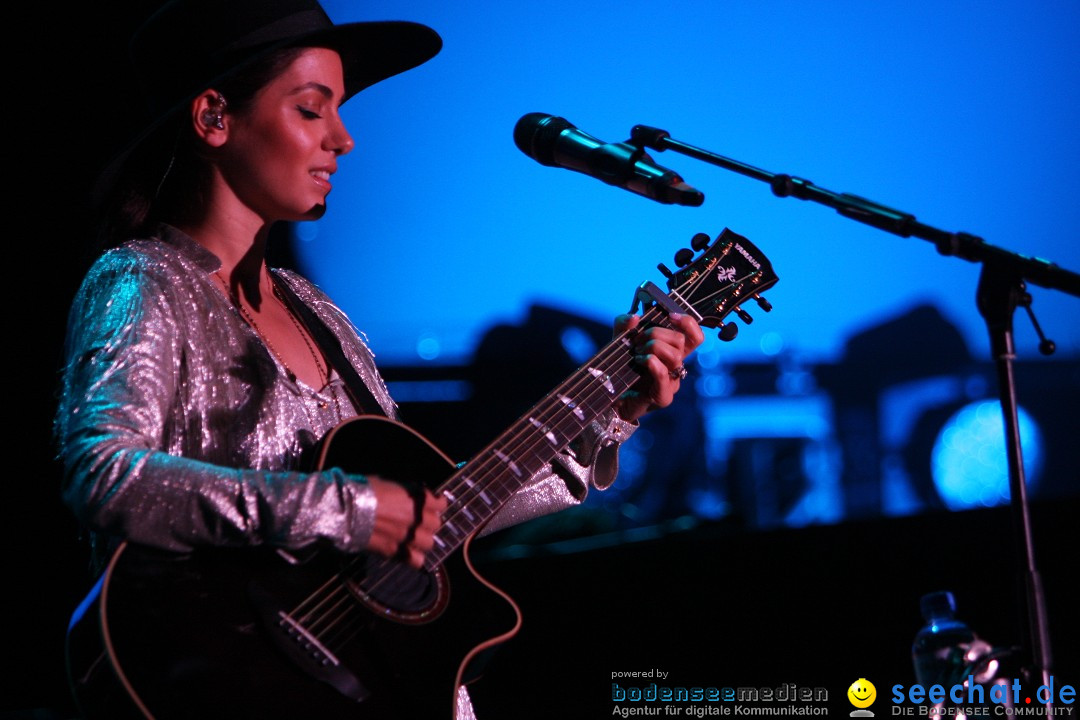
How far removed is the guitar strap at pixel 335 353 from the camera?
204 centimetres

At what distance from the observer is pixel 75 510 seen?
1494 mm

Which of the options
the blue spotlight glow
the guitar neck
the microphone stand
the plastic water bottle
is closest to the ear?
the guitar neck

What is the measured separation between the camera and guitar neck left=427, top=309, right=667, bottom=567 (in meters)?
1.79

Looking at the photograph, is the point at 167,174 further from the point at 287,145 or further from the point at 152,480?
the point at 152,480

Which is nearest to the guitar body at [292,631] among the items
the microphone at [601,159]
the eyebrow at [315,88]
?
the microphone at [601,159]

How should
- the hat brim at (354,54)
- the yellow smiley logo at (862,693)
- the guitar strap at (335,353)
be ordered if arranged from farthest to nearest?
1. the yellow smiley logo at (862,693)
2. the guitar strap at (335,353)
3. the hat brim at (354,54)

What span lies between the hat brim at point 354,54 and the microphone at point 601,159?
1.60 feet

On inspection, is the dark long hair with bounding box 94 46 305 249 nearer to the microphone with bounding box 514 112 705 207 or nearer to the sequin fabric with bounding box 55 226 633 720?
the sequin fabric with bounding box 55 226 633 720

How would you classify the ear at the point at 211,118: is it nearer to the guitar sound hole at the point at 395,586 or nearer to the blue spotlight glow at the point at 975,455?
the guitar sound hole at the point at 395,586

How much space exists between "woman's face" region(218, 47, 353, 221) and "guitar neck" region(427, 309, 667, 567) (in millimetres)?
648

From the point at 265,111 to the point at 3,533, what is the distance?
2.16m

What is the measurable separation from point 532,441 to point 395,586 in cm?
44

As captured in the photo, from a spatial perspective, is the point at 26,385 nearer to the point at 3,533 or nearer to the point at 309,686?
the point at 3,533

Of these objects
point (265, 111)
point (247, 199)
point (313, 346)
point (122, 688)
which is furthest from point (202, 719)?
point (265, 111)
